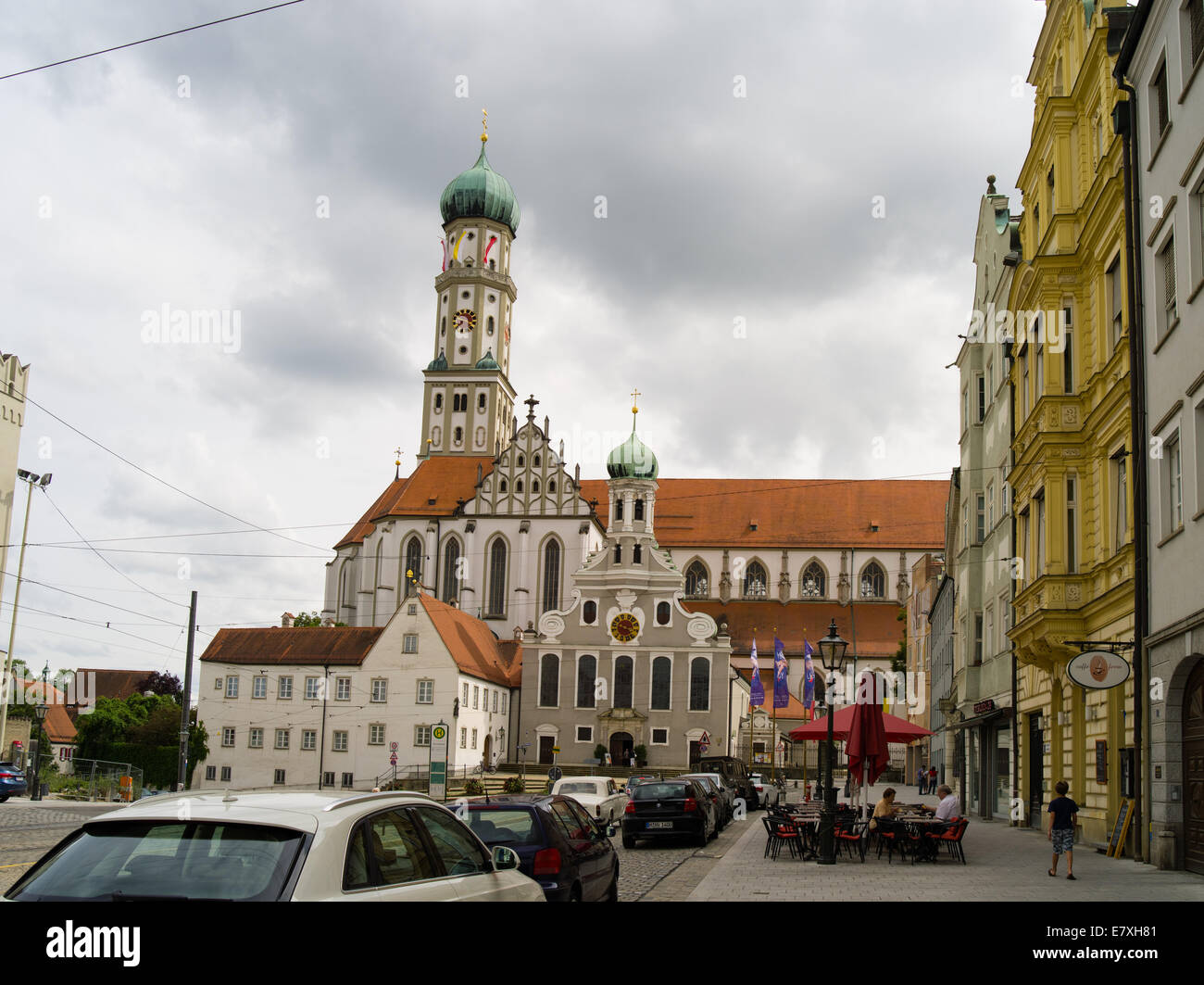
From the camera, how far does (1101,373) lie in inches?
829

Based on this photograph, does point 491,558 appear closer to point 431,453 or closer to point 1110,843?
point 431,453

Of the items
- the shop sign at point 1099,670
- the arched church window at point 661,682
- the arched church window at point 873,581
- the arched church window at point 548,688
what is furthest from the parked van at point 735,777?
the arched church window at point 873,581

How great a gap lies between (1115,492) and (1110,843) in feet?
18.2

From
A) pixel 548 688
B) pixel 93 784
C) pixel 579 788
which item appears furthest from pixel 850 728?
pixel 548 688

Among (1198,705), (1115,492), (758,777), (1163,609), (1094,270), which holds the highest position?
(1094,270)

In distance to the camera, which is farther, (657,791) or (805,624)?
(805,624)

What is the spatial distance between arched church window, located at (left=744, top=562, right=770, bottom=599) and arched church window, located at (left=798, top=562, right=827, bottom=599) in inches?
109

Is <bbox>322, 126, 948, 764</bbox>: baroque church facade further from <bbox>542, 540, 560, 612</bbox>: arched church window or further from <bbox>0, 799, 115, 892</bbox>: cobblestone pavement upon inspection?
<bbox>0, 799, 115, 892</bbox>: cobblestone pavement

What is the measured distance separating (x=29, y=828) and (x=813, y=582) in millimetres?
76581

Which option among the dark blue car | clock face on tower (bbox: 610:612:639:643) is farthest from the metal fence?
clock face on tower (bbox: 610:612:639:643)

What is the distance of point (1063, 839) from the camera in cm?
1730

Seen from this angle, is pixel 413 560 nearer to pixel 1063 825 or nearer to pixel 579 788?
pixel 579 788

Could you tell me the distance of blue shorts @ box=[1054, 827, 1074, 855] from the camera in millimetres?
17219
